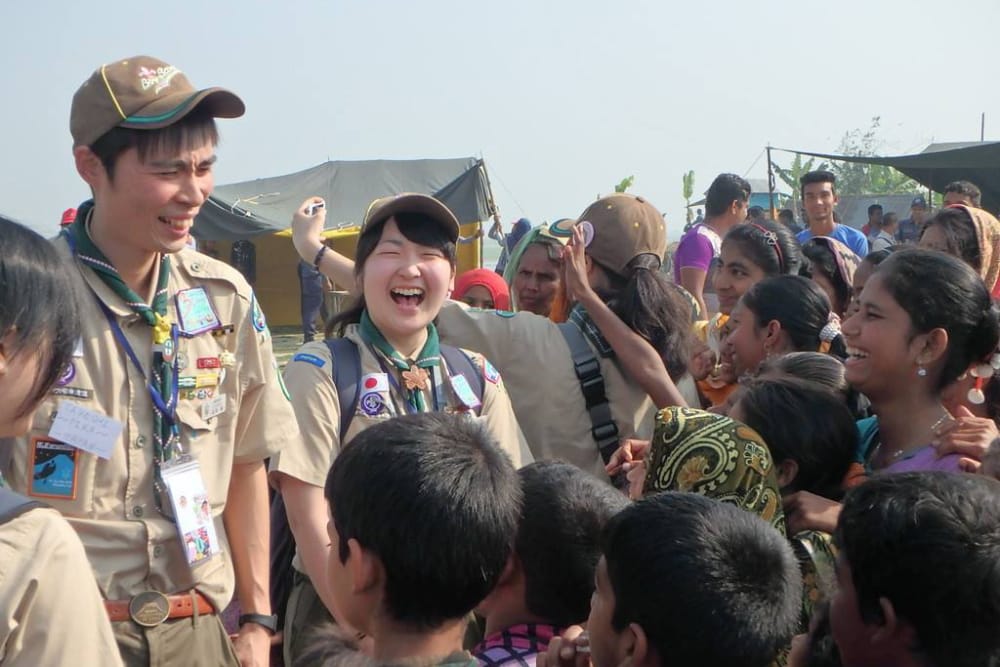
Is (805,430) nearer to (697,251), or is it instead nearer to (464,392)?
(464,392)

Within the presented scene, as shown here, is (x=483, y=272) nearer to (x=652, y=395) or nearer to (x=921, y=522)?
(x=652, y=395)

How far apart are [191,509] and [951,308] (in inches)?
84.5

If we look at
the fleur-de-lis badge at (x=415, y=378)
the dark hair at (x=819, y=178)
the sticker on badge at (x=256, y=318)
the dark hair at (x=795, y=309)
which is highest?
the dark hair at (x=819, y=178)

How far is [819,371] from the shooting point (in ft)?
10.5

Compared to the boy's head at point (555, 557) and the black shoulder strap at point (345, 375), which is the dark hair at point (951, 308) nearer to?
the boy's head at point (555, 557)

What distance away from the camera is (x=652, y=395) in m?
3.43

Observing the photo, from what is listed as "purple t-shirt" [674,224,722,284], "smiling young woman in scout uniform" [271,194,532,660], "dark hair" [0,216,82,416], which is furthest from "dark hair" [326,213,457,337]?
"purple t-shirt" [674,224,722,284]

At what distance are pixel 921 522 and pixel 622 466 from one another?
1.30m

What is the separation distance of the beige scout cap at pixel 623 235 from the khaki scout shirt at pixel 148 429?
142 centimetres

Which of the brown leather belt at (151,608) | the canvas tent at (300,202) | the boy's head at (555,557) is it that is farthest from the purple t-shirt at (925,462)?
the canvas tent at (300,202)

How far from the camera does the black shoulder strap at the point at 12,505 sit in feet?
4.41

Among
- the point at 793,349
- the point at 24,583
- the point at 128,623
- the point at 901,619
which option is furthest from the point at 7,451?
the point at 793,349

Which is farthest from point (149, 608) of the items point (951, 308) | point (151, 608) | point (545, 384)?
point (951, 308)

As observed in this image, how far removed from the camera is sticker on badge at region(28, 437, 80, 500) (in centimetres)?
228
